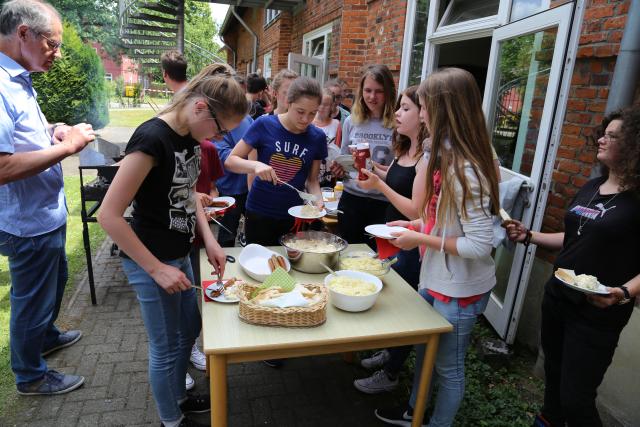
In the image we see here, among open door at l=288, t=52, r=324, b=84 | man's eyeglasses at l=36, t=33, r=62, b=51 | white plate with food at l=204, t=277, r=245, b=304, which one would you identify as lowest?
white plate with food at l=204, t=277, r=245, b=304

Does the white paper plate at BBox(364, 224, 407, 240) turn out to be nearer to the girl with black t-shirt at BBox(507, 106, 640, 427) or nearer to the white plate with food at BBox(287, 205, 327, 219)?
the white plate with food at BBox(287, 205, 327, 219)

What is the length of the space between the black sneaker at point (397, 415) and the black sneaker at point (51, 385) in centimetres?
189

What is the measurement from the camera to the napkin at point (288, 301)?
1.67 metres

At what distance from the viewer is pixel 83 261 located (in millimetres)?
4539

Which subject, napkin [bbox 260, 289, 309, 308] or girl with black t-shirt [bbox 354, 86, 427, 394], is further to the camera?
girl with black t-shirt [bbox 354, 86, 427, 394]

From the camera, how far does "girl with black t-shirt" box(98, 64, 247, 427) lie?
1534 millimetres

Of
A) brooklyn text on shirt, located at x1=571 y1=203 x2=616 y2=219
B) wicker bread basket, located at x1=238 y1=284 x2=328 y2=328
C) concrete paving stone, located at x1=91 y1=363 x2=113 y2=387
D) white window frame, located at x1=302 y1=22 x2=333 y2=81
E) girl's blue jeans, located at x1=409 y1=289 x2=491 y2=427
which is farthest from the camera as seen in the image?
white window frame, located at x1=302 y1=22 x2=333 y2=81

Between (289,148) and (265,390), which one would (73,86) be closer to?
(289,148)

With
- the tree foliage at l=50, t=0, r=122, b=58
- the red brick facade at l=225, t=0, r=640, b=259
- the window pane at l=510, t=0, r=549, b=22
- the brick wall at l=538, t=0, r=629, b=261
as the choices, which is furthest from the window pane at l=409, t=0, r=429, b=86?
the tree foliage at l=50, t=0, r=122, b=58

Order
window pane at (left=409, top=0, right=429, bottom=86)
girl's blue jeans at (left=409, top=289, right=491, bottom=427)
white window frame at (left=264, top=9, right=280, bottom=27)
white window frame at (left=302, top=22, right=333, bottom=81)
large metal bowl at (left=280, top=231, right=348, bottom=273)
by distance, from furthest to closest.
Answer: white window frame at (left=264, top=9, right=280, bottom=27)
white window frame at (left=302, top=22, right=333, bottom=81)
window pane at (left=409, top=0, right=429, bottom=86)
large metal bowl at (left=280, top=231, right=348, bottom=273)
girl's blue jeans at (left=409, top=289, right=491, bottom=427)

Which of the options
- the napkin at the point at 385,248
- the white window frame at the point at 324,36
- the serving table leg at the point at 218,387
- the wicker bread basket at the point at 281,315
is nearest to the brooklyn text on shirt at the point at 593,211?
the napkin at the point at 385,248

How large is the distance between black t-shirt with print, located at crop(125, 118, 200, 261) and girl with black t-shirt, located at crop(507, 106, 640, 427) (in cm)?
176

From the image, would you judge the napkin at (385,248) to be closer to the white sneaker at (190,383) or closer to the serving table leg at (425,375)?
the serving table leg at (425,375)

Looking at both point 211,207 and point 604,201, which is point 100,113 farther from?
point 604,201
